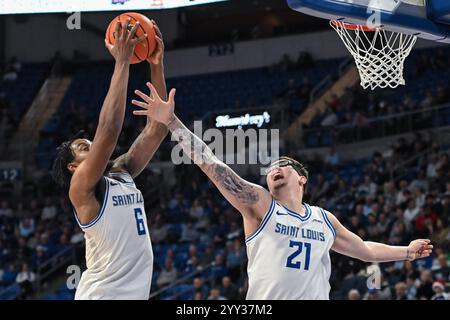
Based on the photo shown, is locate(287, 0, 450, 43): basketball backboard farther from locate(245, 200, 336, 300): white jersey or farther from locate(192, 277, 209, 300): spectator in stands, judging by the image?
locate(192, 277, 209, 300): spectator in stands

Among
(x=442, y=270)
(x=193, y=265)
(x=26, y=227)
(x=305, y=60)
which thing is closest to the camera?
(x=442, y=270)

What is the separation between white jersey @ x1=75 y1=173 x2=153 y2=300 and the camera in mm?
4340

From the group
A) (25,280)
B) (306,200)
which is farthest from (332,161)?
(25,280)

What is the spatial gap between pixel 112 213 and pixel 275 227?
927 mm

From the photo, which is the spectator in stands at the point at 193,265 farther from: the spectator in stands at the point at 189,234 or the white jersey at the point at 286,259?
the white jersey at the point at 286,259

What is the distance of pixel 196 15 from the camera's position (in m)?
20.8

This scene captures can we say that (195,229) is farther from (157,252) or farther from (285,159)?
(285,159)

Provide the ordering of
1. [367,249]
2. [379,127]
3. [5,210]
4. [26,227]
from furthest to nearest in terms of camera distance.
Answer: [5,210] < [26,227] < [379,127] < [367,249]

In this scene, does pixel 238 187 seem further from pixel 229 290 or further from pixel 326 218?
pixel 229 290

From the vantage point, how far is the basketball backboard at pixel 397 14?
5.93 metres

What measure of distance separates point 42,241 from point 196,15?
8002 millimetres

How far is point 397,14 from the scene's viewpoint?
6262mm

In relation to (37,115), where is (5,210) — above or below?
below

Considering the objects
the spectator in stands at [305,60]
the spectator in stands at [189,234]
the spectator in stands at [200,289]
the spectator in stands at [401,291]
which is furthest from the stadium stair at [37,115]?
the spectator in stands at [401,291]
